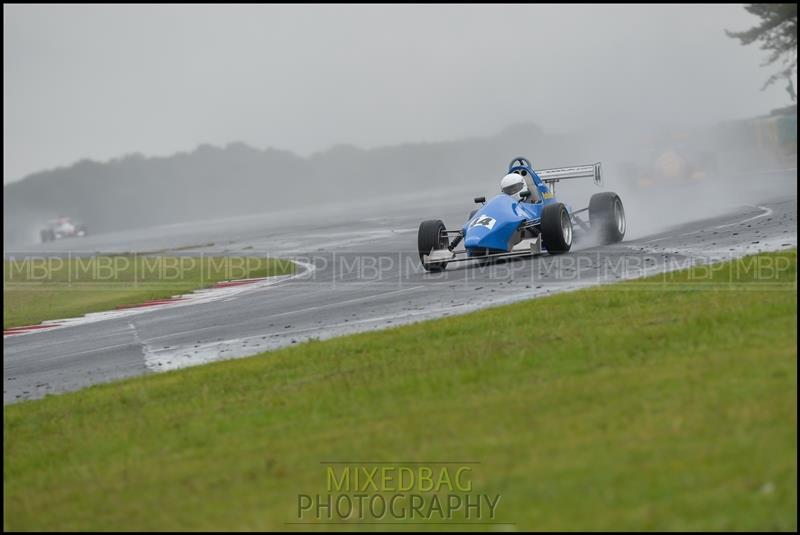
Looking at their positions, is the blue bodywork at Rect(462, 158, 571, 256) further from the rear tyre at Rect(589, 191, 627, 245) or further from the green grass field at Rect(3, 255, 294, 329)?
the green grass field at Rect(3, 255, 294, 329)

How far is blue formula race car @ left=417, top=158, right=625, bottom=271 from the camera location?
18.5m

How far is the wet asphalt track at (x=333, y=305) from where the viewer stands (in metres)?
14.0

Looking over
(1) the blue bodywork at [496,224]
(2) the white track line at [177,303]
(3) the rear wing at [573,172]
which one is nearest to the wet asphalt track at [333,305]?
(1) the blue bodywork at [496,224]

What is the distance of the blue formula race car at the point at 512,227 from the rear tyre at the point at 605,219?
0.02m

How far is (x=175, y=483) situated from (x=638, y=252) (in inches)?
495

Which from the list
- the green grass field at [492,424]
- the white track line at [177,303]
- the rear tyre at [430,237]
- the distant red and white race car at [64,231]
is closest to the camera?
the green grass field at [492,424]

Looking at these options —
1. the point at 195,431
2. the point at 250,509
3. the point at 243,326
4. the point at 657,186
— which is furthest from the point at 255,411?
the point at 657,186

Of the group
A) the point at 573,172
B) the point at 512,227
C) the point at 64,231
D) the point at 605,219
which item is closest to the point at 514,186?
the point at 512,227

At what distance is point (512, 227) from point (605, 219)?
9.42ft

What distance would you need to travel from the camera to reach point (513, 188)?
771 inches

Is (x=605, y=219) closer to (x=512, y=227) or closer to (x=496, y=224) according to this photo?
(x=512, y=227)

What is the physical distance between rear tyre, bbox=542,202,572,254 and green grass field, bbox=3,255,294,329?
31.7 ft

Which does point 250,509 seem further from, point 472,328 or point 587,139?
point 587,139

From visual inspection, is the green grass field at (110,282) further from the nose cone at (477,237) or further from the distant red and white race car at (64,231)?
the distant red and white race car at (64,231)
